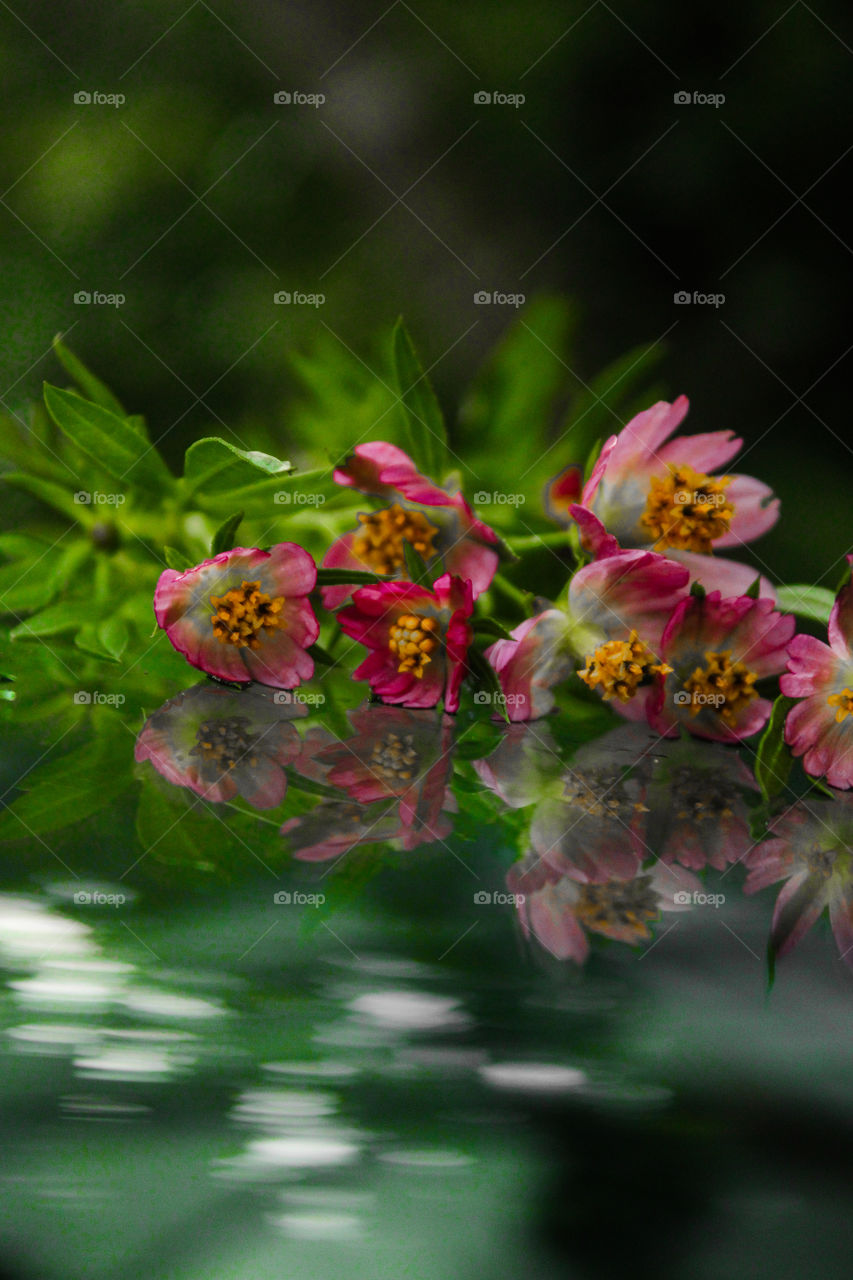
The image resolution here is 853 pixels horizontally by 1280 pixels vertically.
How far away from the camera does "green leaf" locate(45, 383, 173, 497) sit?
82 cm

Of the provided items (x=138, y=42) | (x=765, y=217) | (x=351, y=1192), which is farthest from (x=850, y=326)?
(x=351, y=1192)

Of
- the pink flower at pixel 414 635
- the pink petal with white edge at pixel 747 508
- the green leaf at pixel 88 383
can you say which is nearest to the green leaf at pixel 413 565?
the pink flower at pixel 414 635

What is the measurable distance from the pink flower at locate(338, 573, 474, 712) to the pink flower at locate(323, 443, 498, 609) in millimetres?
59

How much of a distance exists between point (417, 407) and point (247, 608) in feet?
0.70

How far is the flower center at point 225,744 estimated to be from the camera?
2.09 feet

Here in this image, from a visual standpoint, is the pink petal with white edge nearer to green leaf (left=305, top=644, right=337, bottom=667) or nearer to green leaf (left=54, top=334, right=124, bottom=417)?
green leaf (left=305, top=644, right=337, bottom=667)

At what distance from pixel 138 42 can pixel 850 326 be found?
0.68 m

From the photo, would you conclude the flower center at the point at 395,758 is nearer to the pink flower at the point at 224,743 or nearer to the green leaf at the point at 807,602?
the pink flower at the point at 224,743

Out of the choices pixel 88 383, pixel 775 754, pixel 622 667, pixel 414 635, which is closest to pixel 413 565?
pixel 414 635

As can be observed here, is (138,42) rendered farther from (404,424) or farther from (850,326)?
(850,326)

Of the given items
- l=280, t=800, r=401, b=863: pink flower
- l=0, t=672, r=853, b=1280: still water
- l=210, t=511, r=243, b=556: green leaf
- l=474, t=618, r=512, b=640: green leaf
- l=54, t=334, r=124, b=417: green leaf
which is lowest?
l=0, t=672, r=853, b=1280: still water

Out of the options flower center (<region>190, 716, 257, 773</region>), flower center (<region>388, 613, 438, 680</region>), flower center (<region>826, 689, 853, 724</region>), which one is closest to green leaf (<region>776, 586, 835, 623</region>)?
flower center (<region>826, 689, 853, 724</region>)

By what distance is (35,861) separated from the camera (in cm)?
48

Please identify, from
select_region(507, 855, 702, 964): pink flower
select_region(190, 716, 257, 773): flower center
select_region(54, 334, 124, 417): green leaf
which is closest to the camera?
select_region(507, 855, 702, 964): pink flower
